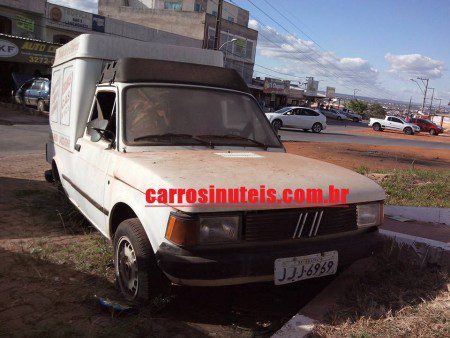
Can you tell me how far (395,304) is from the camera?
10.7 ft

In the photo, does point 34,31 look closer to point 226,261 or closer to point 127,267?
point 127,267

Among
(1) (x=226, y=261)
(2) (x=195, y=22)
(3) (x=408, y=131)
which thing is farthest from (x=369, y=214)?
(2) (x=195, y=22)

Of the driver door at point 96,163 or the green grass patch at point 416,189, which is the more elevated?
the driver door at point 96,163

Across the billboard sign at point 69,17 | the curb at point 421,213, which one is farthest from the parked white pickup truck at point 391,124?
the curb at point 421,213

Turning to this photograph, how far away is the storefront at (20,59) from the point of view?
23.4 m

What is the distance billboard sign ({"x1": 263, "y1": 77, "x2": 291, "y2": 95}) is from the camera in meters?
62.2

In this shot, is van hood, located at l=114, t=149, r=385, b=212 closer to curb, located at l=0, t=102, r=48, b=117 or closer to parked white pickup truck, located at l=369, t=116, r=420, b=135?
curb, located at l=0, t=102, r=48, b=117

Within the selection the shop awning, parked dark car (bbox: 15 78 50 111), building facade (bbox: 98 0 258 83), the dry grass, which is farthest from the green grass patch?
building facade (bbox: 98 0 258 83)

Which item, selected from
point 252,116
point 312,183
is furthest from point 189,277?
point 252,116

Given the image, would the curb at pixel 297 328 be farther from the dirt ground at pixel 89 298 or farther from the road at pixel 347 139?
the road at pixel 347 139

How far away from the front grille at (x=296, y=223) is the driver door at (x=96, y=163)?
148 cm

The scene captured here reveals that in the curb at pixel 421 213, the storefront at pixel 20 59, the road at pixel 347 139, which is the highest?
the storefront at pixel 20 59

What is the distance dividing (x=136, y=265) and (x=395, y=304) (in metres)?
1.94

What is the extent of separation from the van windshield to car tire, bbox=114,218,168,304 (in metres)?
0.81
